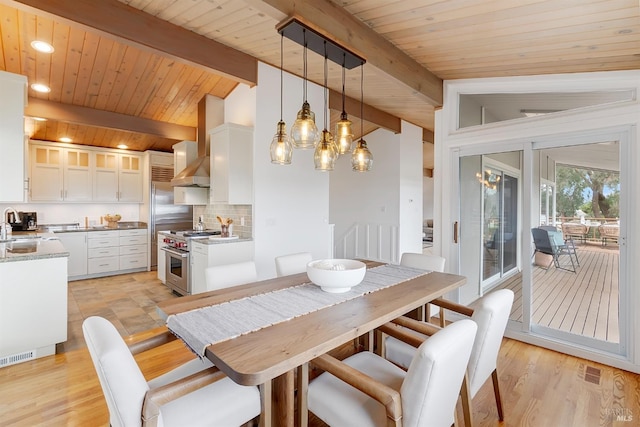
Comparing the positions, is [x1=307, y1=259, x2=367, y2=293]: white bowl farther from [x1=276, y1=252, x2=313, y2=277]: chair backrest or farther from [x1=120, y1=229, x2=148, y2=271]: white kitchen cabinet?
[x1=120, y1=229, x2=148, y2=271]: white kitchen cabinet

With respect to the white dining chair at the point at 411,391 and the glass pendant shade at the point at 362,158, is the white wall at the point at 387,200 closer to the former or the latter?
the glass pendant shade at the point at 362,158

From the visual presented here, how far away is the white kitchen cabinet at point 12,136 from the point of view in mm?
2672

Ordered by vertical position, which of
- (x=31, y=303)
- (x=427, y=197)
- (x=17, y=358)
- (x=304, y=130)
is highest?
(x=304, y=130)

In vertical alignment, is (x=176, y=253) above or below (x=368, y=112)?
below

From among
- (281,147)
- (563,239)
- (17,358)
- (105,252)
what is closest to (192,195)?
(105,252)

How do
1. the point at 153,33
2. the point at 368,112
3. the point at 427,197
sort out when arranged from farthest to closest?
the point at 427,197
the point at 368,112
the point at 153,33

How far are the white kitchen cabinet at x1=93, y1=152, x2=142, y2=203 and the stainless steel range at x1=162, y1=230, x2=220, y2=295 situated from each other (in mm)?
2150

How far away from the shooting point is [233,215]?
4113 millimetres

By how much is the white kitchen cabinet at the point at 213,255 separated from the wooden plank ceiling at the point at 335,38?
1880mm

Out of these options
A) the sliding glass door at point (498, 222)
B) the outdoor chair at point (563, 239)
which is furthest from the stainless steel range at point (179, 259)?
the outdoor chair at point (563, 239)

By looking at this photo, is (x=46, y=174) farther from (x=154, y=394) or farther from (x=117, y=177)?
(x=154, y=394)

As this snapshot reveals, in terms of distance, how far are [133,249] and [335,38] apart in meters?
5.42

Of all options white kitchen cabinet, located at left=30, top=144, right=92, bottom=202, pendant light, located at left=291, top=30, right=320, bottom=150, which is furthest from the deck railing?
white kitchen cabinet, located at left=30, top=144, right=92, bottom=202

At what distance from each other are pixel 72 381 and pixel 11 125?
224cm
